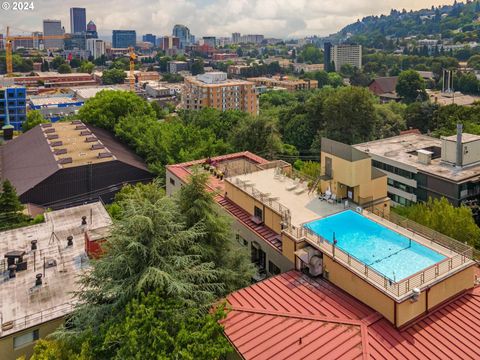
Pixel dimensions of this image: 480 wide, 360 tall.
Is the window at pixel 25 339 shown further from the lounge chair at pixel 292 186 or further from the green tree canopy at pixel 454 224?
the green tree canopy at pixel 454 224

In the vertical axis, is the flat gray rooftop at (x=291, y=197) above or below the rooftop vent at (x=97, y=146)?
below

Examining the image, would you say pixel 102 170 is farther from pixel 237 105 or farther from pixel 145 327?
pixel 237 105

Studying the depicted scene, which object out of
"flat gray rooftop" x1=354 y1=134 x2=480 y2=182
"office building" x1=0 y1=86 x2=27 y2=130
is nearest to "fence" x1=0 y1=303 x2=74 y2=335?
"flat gray rooftop" x1=354 y1=134 x2=480 y2=182

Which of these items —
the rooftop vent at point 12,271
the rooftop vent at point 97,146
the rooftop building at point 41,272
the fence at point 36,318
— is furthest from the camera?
the rooftop vent at point 97,146

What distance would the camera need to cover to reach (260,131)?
49875mm

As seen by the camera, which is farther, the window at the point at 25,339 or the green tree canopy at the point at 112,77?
the green tree canopy at the point at 112,77

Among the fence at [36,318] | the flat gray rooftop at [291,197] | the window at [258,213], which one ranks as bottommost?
the fence at [36,318]

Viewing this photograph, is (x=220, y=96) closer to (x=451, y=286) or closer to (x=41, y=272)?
(x=41, y=272)

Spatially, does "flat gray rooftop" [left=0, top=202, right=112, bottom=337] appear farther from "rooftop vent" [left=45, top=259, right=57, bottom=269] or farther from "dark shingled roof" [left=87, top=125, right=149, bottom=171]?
"dark shingled roof" [left=87, top=125, right=149, bottom=171]

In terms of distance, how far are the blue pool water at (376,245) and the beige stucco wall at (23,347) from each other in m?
12.6

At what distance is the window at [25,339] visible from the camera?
17.2 m

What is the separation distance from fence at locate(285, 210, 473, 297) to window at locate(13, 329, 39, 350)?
1219cm

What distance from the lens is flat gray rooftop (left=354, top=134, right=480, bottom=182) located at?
37525 millimetres

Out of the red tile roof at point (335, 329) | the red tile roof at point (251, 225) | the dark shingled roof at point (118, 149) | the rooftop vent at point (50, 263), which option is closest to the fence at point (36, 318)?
the rooftop vent at point (50, 263)
